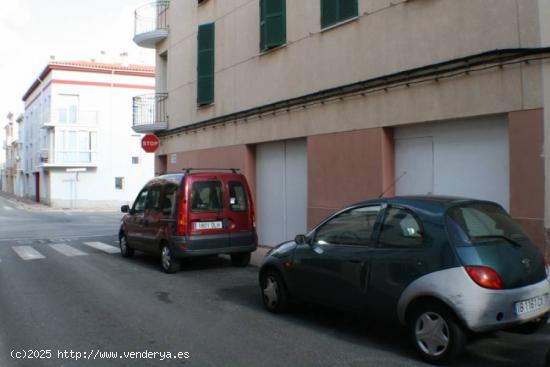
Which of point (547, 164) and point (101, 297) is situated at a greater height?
point (547, 164)

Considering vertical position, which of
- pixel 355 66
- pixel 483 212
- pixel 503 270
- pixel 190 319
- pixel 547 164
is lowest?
pixel 190 319

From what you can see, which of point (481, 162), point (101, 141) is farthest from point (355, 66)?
point (101, 141)

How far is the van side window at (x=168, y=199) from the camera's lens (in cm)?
984

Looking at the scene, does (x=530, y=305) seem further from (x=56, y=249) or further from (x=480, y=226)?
(x=56, y=249)

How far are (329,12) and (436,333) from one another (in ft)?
25.9

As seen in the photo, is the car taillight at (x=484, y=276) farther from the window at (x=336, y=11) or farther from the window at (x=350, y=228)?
the window at (x=336, y=11)

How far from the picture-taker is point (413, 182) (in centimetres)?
931

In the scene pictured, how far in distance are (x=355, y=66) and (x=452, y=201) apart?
566 centimetres

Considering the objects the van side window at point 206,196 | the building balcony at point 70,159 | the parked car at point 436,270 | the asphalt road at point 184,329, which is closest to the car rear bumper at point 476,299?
the parked car at point 436,270

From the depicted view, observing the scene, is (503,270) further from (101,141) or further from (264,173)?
(101,141)

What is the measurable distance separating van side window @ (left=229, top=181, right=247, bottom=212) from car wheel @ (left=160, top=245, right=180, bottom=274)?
145 centimetres

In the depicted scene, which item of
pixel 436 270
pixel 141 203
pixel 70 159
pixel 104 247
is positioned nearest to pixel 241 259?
pixel 141 203

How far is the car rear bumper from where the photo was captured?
178 inches

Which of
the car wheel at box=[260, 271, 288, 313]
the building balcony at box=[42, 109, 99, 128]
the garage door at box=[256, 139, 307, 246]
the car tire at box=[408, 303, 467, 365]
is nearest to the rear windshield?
the car tire at box=[408, 303, 467, 365]
